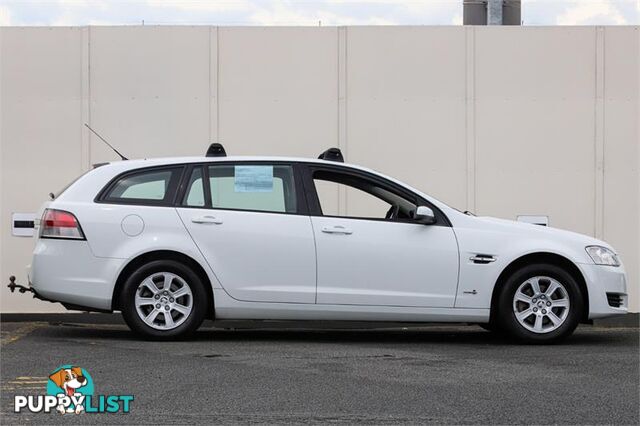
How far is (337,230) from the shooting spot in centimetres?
941

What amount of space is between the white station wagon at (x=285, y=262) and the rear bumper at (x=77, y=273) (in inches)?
0.4

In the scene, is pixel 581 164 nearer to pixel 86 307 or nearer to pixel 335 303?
pixel 335 303

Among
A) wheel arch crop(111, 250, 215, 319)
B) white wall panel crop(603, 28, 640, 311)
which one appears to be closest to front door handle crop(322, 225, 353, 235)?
wheel arch crop(111, 250, 215, 319)

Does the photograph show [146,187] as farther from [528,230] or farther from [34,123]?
[34,123]

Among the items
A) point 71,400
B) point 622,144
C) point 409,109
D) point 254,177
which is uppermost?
point 409,109

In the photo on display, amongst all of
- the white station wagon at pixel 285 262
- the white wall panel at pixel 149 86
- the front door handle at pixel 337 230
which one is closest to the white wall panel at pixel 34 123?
the white wall panel at pixel 149 86

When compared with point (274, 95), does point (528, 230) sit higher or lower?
lower

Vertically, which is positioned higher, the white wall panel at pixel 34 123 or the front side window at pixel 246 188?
the white wall panel at pixel 34 123

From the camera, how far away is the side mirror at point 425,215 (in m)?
9.39

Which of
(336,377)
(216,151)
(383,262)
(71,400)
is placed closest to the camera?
(71,400)

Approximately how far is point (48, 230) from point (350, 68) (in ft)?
15.1

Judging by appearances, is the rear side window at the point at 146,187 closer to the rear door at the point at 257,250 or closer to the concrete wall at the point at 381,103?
the rear door at the point at 257,250

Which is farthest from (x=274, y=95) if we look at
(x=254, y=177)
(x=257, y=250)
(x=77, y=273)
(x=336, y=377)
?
(x=336, y=377)

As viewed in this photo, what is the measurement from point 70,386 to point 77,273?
7.25ft
